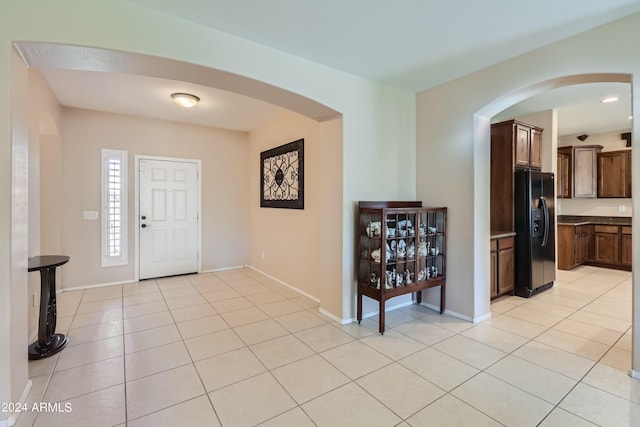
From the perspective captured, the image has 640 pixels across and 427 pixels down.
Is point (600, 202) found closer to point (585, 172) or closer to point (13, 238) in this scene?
point (585, 172)

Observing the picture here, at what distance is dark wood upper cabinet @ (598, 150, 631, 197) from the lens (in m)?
5.45

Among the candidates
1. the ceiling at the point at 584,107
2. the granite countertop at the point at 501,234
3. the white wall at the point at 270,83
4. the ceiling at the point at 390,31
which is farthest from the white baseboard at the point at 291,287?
the ceiling at the point at 584,107

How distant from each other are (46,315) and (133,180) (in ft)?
8.73

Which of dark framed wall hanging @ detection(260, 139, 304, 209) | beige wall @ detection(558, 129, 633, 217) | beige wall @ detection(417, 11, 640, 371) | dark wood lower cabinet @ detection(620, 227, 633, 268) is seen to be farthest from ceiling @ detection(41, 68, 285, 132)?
dark wood lower cabinet @ detection(620, 227, 633, 268)

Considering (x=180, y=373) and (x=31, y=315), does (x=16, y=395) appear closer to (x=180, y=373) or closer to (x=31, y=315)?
(x=180, y=373)

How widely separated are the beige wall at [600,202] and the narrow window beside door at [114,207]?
8.43 metres

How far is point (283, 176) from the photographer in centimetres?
454

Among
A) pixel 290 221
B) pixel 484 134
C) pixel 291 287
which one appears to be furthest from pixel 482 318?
pixel 290 221

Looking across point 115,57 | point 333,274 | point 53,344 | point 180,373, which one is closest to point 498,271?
point 333,274

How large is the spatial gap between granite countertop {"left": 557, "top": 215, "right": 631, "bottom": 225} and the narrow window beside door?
7550 mm

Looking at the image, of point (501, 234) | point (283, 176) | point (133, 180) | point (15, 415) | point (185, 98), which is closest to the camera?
point (15, 415)

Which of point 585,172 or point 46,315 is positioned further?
point 585,172

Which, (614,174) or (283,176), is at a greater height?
(614,174)

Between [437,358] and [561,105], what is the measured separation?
13.4 feet
